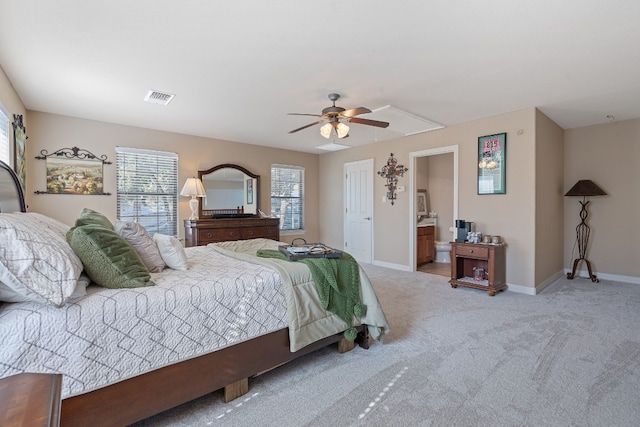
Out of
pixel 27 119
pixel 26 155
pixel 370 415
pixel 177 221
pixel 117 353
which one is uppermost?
pixel 27 119

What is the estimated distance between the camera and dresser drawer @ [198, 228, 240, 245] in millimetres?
4750

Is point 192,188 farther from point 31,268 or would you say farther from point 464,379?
point 464,379

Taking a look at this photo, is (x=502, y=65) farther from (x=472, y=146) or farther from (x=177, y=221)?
(x=177, y=221)

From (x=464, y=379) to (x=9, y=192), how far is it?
Result: 3.38 meters

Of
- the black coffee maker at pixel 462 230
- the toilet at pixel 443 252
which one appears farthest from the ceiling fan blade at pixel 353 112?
the toilet at pixel 443 252

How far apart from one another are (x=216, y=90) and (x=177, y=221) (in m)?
2.63

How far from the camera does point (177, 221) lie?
5.12 m

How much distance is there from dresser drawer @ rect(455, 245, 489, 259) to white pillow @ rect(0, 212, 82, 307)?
4.24 meters

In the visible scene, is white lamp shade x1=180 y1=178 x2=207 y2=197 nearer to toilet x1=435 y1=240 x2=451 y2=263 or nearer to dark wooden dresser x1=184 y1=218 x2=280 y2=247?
dark wooden dresser x1=184 y1=218 x2=280 y2=247

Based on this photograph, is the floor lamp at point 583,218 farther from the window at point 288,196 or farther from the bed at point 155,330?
the window at point 288,196

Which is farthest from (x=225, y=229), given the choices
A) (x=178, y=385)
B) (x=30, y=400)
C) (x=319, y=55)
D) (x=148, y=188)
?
(x=30, y=400)

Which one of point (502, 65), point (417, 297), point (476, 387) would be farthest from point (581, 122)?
point (476, 387)

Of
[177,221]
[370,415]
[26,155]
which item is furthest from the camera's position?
[177,221]

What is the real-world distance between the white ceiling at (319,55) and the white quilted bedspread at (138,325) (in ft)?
5.55
